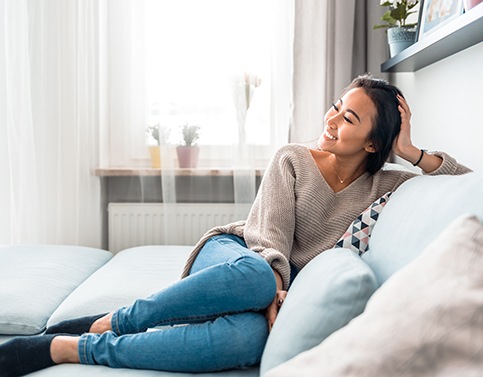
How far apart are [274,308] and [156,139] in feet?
5.37

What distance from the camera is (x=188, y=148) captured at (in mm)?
2971

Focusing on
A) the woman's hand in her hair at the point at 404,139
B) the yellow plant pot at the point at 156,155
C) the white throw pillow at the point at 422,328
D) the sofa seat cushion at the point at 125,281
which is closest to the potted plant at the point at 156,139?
the yellow plant pot at the point at 156,155

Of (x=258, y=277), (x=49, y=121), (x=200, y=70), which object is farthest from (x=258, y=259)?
(x=49, y=121)

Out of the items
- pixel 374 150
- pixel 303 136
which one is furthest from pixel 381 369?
pixel 303 136

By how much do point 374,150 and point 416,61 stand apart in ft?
1.86

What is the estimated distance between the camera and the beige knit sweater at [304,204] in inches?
70.7

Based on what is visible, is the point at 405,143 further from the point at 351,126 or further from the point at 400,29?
the point at 400,29

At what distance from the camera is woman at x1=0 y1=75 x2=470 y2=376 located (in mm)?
1403

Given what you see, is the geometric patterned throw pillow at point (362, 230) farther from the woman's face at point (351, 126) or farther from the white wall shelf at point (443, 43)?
the white wall shelf at point (443, 43)

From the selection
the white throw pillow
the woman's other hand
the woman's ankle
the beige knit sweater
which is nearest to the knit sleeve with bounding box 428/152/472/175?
the beige knit sweater

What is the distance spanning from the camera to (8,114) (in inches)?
116

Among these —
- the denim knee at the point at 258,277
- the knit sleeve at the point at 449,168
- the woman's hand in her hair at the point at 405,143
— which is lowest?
the denim knee at the point at 258,277

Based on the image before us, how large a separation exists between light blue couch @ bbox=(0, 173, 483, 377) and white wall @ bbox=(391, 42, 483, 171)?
1.49 ft

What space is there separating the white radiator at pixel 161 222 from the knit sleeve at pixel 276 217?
1130mm
